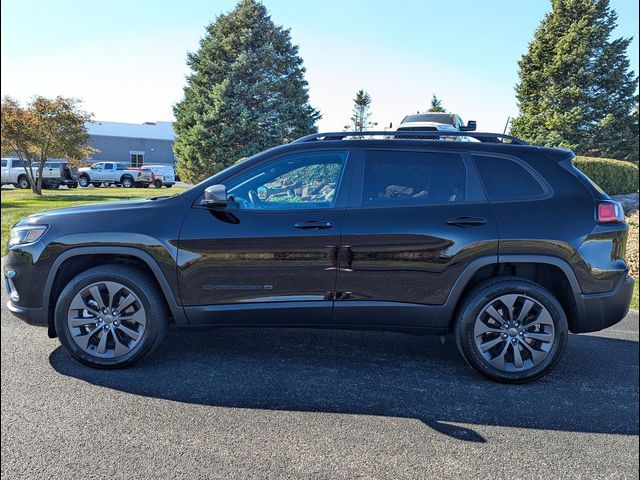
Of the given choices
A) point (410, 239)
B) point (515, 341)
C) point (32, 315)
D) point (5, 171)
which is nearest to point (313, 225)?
point (410, 239)

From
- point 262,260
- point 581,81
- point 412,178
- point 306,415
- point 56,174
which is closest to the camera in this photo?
point 581,81

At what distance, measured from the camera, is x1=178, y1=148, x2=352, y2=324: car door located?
3.31 m

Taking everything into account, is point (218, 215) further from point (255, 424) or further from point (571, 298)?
point (571, 298)

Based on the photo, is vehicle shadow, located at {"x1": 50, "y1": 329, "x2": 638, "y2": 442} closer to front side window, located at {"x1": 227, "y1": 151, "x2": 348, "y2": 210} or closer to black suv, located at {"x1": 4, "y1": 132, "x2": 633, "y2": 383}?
black suv, located at {"x1": 4, "y1": 132, "x2": 633, "y2": 383}

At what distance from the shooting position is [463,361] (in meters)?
3.77

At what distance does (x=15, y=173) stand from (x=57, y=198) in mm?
280

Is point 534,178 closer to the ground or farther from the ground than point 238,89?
closer to the ground

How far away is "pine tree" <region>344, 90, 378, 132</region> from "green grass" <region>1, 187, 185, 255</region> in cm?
136

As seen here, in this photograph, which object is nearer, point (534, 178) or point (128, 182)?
point (128, 182)

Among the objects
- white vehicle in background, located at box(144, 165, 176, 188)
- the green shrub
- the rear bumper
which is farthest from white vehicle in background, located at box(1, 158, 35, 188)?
the rear bumper

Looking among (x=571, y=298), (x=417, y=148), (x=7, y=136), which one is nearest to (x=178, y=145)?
(x=7, y=136)

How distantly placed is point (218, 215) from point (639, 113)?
107 inches

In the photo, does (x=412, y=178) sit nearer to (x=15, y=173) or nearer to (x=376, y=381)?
(x=376, y=381)

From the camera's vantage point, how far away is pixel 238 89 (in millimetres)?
3141
